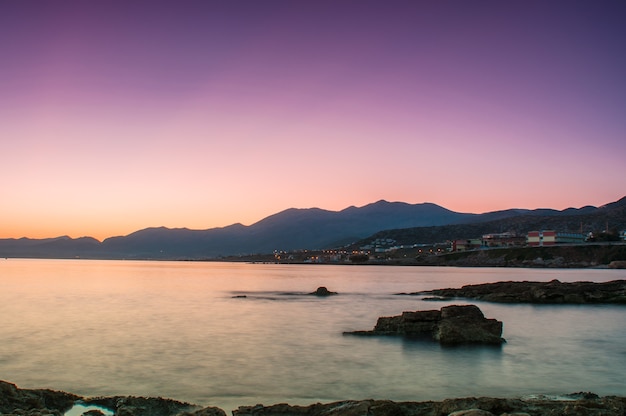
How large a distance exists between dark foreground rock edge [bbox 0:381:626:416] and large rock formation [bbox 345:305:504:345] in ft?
31.1

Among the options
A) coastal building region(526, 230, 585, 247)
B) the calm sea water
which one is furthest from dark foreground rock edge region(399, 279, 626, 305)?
coastal building region(526, 230, 585, 247)

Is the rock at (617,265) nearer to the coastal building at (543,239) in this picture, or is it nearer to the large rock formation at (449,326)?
the coastal building at (543,239)

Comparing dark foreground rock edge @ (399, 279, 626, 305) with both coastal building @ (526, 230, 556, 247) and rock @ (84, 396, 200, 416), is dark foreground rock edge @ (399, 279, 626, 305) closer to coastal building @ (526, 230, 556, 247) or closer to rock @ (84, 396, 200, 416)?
rock @ (84, 396, 200, 416)

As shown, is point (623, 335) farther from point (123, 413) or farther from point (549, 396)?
point (123, 413)

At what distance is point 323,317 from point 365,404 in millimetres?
24356

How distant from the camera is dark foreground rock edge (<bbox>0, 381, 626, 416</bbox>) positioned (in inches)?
402

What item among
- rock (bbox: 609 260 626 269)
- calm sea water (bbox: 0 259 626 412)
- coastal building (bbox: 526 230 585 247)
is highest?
coastal building (bbox: 526 230 585 247)

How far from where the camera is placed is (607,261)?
141125mm

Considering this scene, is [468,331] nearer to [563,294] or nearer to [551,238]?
[563,294]

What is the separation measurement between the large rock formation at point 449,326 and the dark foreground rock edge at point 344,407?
9.47 metres

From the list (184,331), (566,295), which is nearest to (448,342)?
(184,331)

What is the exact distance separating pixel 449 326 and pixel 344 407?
1267cm

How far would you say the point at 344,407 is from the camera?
1084 centimetres

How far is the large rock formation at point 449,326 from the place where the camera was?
22.1 m
